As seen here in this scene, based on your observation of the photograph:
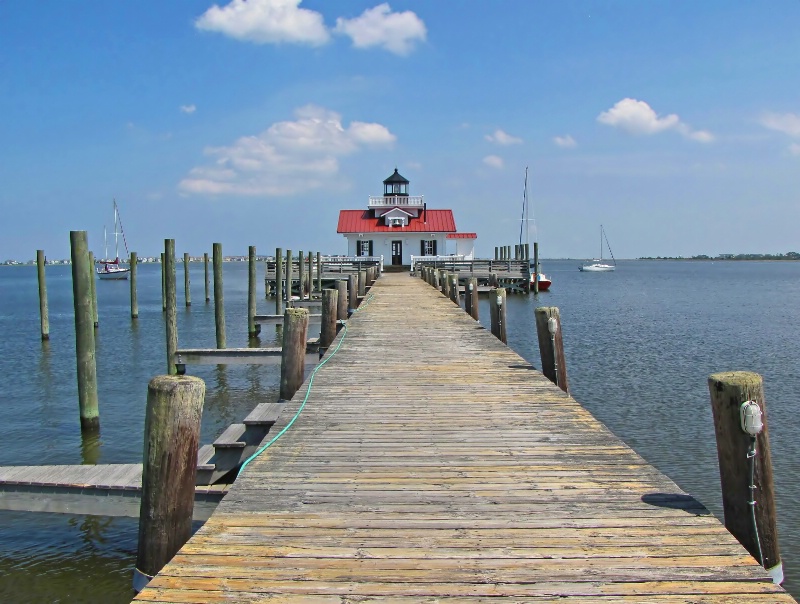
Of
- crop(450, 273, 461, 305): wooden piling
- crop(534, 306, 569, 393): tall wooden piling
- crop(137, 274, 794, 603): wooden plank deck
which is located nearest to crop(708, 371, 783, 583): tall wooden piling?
crop(137, 274, 794, 603): wooden plank deck

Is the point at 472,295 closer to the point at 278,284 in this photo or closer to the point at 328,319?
the point at 328,319

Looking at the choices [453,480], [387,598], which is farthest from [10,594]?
[387,598]

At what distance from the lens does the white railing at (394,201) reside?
2044 inches

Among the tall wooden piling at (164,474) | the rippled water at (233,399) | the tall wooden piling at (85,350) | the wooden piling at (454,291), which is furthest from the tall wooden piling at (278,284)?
the tall wooden piling at (164,474)

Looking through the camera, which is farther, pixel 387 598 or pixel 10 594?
pixel 10 594

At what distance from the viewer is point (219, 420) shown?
13172 mm

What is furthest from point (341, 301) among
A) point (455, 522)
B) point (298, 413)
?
point (455, 522)

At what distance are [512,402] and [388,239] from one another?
145ft

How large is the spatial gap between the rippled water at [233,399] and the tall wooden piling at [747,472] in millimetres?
2627

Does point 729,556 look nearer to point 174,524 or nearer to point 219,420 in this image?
point 174,524

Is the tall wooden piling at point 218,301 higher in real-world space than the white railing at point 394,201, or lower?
lower

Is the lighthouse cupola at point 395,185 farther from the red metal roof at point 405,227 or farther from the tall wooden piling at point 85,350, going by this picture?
the tall wooden piling at point 85,350

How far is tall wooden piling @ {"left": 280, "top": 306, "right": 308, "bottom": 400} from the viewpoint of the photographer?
28.4 feet

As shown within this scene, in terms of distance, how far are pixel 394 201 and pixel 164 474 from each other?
1917 inches
